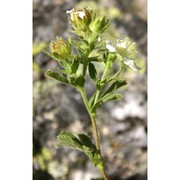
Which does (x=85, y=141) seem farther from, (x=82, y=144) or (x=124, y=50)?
(x=124, y=50)

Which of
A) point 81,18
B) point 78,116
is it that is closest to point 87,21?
point 81,18

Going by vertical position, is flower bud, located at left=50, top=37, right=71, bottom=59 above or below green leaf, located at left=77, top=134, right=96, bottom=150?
above

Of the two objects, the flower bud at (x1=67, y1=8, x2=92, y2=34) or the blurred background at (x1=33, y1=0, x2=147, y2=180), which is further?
the blurred background at (x1=33, y1=0, x2=147, y2=180)

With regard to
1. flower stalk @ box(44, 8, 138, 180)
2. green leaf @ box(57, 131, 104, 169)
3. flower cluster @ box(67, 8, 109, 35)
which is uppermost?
flower cluster @ box(67, 8, 109, 35)

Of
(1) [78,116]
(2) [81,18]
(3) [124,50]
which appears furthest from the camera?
(1) [78,116]

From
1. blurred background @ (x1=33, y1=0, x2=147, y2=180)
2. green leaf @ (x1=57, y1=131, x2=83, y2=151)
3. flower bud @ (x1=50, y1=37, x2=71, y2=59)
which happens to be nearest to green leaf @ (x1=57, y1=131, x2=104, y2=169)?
green leaf @ (x1=57, y1=131, x2=83, y2=151)

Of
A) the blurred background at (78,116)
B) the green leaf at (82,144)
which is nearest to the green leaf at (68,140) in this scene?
the green leaf at (82,144)

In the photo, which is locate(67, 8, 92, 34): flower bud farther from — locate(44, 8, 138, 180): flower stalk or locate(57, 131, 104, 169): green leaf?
locate(57, 131, 104, 169): green leaf

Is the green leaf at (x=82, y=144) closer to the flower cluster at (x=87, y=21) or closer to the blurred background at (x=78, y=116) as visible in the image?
the flower cluster at (x=87, y=21)
